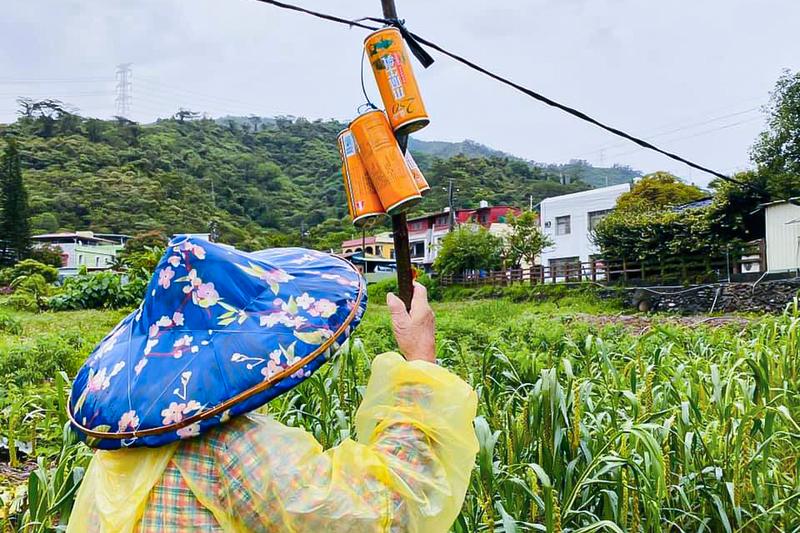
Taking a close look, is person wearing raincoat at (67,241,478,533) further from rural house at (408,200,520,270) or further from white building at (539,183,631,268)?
rural house at (408,200,520,270)

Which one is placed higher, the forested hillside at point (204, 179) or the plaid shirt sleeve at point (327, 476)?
the forested hillside at point (204, 179)

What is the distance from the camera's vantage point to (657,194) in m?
21.8

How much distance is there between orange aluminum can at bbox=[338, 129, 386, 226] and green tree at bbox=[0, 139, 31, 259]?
27200 millimetres

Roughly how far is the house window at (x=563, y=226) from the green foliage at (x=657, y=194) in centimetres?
316

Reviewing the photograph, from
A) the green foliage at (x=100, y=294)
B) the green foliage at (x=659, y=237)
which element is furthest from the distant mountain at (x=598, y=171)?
the green foliage at (x=100, y=294)

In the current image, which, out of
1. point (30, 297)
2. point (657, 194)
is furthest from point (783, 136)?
point (30, 297)

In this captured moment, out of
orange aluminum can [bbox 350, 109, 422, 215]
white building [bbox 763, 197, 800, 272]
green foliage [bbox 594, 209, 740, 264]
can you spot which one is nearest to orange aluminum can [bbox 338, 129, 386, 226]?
orange aluminum can [bbox 350, 109, 422, 215]

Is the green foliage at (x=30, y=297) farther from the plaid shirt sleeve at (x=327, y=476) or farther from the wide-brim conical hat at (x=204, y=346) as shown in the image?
the plaid shirt sleeve at (x=327, y=476)

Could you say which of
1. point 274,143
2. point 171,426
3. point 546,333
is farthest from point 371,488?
point 274,143

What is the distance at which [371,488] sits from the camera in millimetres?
941

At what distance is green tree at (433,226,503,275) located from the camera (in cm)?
2516

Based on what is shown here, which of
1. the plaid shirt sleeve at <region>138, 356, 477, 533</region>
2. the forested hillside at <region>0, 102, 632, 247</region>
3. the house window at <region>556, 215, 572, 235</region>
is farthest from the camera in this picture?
the forested hillside at <region>0, 102, 632, 247</region>

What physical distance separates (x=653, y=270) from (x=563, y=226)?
8432 millimetres

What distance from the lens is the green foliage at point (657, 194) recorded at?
21.2 m
